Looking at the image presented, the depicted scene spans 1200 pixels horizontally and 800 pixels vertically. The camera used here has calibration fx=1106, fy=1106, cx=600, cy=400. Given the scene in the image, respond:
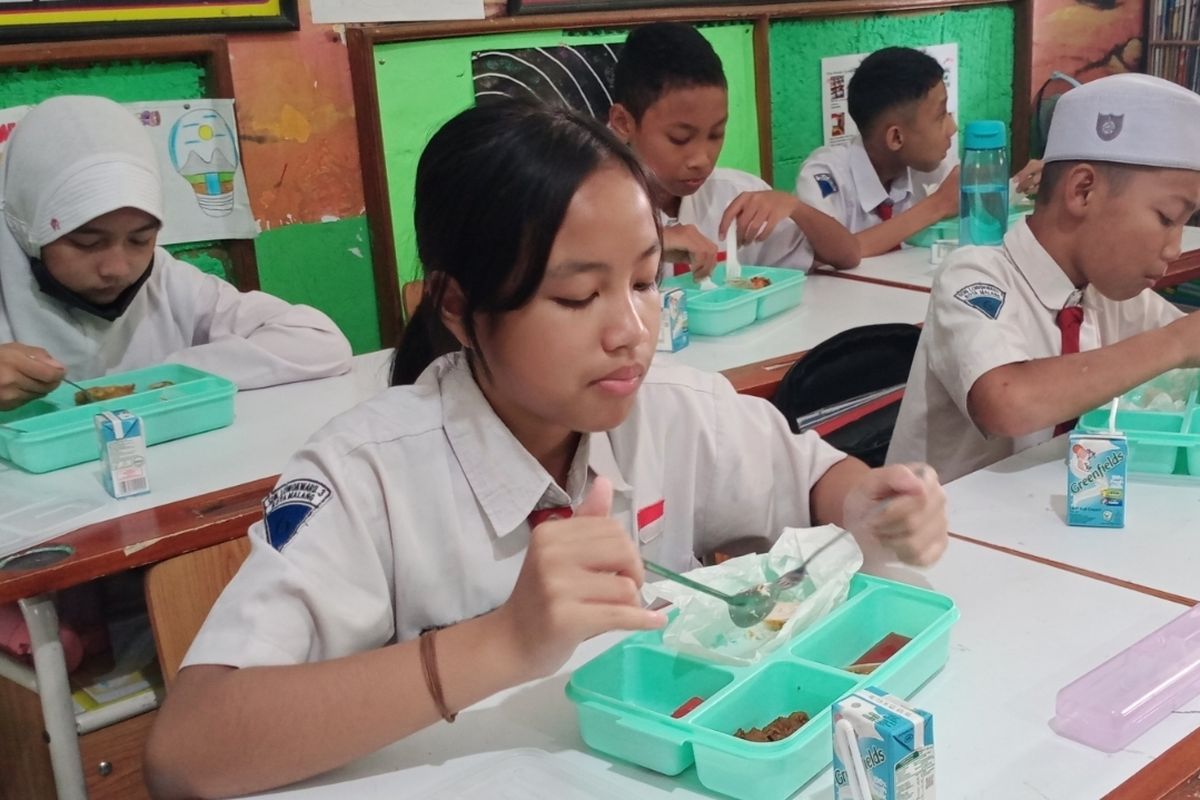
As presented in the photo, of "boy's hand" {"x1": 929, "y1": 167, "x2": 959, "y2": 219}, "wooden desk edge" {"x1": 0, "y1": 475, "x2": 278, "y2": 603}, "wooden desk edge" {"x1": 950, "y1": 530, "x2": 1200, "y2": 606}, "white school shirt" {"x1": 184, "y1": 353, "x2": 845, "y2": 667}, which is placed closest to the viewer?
"white school shirt" {"x1": 184, "y1": 353, "x2": 845, "y2": 667}

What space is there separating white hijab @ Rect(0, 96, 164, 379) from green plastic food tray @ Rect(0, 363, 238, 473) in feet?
0.56

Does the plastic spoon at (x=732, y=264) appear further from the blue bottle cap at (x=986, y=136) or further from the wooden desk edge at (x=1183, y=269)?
the wooden desk edge at (x=1183, y=269)

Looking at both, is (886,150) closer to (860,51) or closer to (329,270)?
(860,51)

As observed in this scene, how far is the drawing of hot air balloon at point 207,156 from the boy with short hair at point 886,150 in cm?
164

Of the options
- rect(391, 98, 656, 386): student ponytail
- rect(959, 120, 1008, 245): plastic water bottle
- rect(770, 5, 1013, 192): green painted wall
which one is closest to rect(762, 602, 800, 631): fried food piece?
rect(391, 98, 656, 386): student ponytail

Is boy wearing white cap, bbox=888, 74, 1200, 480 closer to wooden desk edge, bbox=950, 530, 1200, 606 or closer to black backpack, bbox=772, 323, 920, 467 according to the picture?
black backpack, bbox=772, 323, 920, 467

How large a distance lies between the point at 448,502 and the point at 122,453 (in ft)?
2.37

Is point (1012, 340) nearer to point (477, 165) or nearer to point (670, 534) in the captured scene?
point (670, 534)

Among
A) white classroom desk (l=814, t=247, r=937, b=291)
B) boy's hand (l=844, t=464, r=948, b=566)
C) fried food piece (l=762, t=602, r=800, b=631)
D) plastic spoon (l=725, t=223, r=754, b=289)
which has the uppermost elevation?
plastic spoon (l=725, t=223, r=754, b=289)

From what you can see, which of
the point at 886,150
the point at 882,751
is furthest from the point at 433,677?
the point at 886,150

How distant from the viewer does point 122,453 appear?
159cm

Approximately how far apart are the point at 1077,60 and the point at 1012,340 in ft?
12.0

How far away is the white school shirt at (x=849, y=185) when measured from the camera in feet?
11.1

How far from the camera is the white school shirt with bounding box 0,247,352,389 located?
83.4 inches
